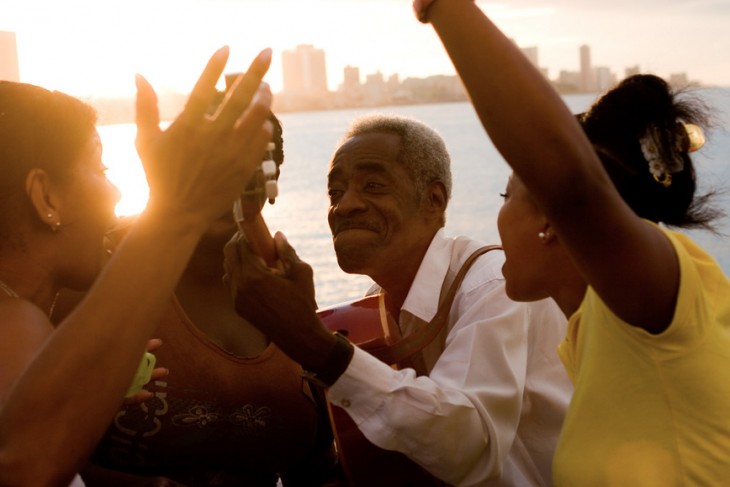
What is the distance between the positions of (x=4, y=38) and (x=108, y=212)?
4.92 ft

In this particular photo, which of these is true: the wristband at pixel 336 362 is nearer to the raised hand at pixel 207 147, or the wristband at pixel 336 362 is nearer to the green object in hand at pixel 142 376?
the green object in hand at pixel 142 376

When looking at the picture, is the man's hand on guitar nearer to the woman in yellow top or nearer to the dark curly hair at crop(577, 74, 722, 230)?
the woman in yellow top

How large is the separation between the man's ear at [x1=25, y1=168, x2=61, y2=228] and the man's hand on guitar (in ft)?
1.54

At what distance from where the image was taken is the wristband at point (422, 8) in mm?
1736

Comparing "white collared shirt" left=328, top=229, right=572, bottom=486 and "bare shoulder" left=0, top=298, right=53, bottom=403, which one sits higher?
"bare shoulder" left=0, top=298, right=53, bottom=403

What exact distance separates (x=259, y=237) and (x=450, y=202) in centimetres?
663

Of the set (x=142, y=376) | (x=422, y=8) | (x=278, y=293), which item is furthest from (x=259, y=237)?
(x=422, y=8)

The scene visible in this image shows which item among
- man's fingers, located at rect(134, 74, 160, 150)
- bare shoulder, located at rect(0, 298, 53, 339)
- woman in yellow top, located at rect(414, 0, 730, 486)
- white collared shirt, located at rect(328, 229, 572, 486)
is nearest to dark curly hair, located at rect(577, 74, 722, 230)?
woman in yellow top, located at rect(414, 0, 730, 486)

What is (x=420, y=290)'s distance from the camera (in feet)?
11.2

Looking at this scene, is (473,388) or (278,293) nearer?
(278,293)

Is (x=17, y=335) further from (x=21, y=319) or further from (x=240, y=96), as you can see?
(x=240, y=96)

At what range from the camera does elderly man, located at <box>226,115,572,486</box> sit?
8.45 ft

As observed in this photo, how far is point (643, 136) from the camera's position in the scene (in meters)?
2.21

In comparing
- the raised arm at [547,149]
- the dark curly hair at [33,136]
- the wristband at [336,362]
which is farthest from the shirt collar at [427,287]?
the raised arm at [547,149]
